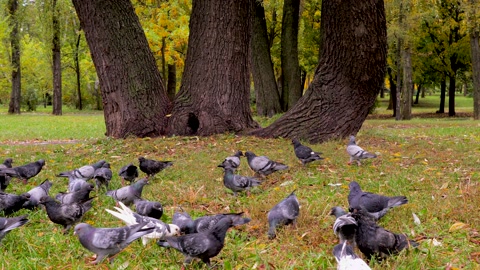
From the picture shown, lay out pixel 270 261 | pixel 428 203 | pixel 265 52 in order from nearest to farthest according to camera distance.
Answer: pixel 270 261 → pixel 428 203 → pixel 265 52

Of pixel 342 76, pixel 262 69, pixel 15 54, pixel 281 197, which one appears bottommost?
pixel 281 197

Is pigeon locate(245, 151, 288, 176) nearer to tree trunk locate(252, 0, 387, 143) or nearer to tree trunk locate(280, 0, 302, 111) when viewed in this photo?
tree trunk locate(252, 0, 387, 143)

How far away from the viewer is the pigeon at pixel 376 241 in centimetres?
335

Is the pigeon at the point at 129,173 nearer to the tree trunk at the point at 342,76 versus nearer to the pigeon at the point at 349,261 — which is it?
the pigeon at the point at 349,261

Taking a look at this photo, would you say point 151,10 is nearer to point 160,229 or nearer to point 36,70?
point 160,229

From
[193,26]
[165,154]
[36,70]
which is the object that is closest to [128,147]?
[165,154]

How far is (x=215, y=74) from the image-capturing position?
9281mm

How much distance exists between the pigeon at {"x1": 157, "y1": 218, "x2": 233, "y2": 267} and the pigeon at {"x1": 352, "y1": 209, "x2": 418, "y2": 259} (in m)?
1.06

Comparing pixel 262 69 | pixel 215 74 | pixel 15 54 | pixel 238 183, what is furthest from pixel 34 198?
pixel 15 54

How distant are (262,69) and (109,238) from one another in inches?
517

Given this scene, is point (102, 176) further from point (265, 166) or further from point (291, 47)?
point (291, 47)

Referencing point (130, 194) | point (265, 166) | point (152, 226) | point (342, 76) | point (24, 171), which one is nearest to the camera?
point (152, 226)

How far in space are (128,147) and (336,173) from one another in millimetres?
3953

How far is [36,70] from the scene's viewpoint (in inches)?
1960
